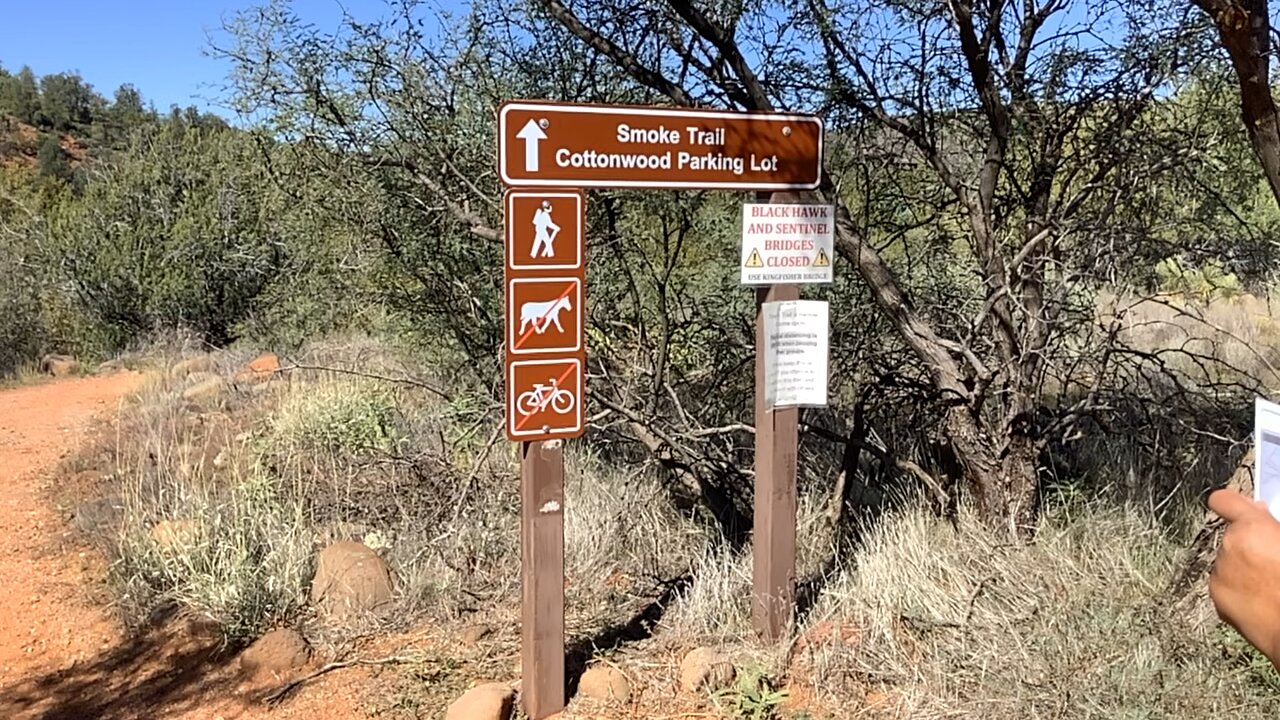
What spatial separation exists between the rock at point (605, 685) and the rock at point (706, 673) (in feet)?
0.75

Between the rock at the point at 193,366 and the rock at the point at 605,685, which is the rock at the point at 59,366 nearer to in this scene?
the rock at the point at 193,366

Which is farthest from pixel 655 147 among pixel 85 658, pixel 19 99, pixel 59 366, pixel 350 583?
pixel 19 99

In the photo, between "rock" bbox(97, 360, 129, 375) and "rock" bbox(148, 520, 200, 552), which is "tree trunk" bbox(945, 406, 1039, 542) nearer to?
"rock" bbox(148, 520, 200, 552)

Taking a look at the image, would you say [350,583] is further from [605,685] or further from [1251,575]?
[1251,575]

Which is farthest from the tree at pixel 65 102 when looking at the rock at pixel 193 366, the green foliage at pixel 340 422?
the green foliage at pixel 340 422

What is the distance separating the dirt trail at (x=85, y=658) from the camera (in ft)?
13.9

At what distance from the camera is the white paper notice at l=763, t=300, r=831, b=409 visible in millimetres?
4145

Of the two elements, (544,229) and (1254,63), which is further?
(1254,63)

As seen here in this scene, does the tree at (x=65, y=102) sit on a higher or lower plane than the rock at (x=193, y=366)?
higher

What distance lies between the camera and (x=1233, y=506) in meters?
1.44

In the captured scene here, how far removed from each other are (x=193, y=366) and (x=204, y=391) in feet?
8.34

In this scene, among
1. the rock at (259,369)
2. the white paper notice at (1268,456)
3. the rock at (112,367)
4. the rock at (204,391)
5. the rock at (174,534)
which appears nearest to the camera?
the white paper notice at (1268,456)

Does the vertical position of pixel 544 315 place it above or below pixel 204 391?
above

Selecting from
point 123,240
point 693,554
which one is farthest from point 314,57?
point 123,240
